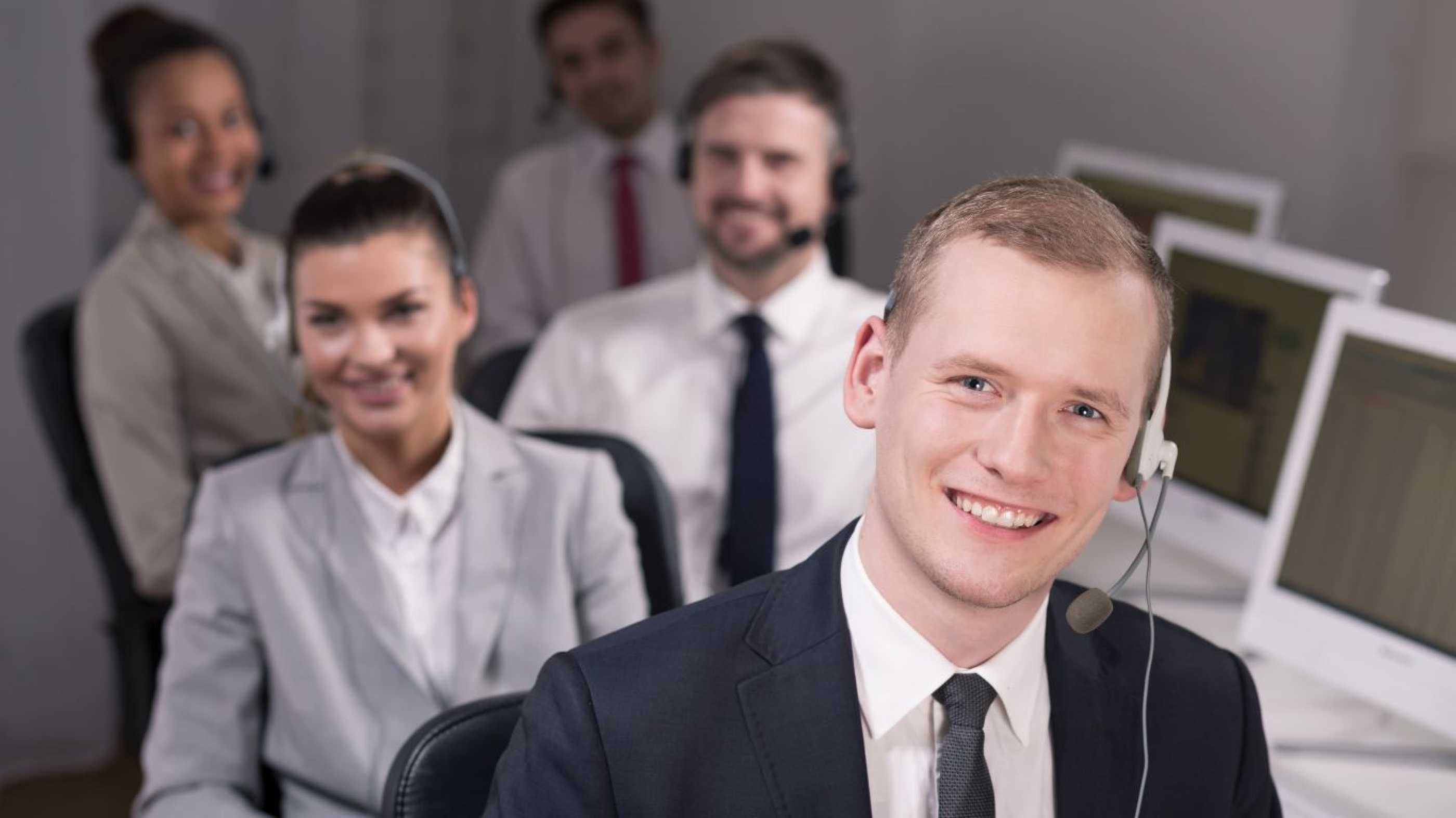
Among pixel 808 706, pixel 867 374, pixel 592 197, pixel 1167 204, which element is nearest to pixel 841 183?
pixel 1167 204

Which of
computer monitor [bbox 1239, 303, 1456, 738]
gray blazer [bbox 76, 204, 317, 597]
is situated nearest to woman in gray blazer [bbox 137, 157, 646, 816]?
gray blazer [bbox 76, 204, 317, 597]

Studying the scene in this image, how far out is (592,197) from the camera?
135 inches

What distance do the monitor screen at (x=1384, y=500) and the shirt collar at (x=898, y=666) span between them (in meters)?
0.81

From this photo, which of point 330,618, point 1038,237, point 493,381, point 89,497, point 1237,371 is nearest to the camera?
point 1038,237

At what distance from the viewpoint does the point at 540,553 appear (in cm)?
170

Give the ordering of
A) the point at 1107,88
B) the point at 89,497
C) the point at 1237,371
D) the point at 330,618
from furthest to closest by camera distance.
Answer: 1. the point at 1107,88
2. the point at 89,497
3. the point at 1237,371
4. the point at 330,618

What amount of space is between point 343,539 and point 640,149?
1.96 m

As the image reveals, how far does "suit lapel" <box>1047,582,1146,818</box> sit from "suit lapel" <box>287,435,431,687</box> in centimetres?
74

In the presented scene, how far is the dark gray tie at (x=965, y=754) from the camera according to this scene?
1.06 m

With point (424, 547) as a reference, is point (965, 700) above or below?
above

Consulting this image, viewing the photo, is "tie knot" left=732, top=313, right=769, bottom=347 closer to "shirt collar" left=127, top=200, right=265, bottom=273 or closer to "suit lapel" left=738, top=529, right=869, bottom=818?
"shirt collar" left=127, top=200, right=265, bottom=273

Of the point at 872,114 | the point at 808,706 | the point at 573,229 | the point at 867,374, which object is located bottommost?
the point at 573,229

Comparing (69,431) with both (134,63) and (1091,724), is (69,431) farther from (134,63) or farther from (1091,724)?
(1091,724)

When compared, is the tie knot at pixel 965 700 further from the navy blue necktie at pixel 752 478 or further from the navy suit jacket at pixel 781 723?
the navy blue necktie at pixel 752 478
